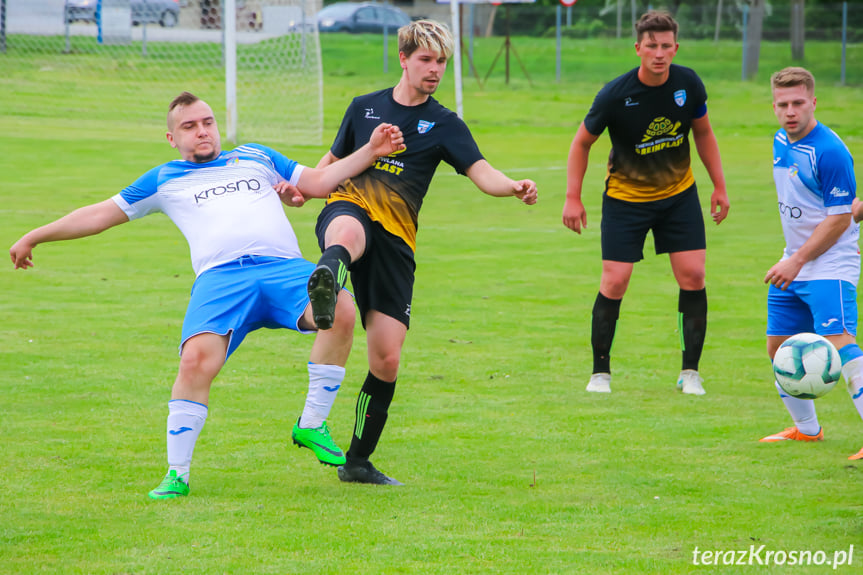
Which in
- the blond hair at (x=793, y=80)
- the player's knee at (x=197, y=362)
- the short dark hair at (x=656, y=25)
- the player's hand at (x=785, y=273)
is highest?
the short dark hair at (x=656, y=25)

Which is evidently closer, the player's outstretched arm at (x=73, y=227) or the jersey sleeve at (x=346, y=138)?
the player's outstretched arm at (x=73, y=227)

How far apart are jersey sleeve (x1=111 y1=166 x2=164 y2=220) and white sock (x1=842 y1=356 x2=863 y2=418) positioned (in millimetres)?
3745

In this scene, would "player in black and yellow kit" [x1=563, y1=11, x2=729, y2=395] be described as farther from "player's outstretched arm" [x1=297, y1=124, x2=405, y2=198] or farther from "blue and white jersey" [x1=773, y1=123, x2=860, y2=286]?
"player's outstretched arm" [x1=297, y1=124, x2=405, y2=198]

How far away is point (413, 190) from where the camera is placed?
5.90m

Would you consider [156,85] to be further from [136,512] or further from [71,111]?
[136,512]

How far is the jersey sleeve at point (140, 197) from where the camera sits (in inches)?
217

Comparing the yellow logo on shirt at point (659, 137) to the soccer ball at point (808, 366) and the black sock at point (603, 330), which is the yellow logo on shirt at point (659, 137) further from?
the soccer ball at point (808, 366)

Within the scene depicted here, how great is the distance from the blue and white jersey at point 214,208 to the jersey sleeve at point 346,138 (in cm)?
60

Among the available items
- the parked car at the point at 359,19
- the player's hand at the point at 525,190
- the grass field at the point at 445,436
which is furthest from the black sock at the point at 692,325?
the parked car at the point at 359,19

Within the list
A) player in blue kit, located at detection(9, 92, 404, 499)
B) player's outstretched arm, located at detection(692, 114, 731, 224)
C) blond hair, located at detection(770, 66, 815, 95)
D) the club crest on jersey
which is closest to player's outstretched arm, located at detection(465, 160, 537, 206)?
the club crest on jersey

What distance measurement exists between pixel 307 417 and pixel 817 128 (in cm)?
321

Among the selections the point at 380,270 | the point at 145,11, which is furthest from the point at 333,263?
the point at 145,11

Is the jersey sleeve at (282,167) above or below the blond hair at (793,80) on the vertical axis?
below

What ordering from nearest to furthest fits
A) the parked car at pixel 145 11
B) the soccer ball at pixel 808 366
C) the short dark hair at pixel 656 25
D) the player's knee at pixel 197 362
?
the player's knee at pixel 197 362 → the soccer ball at pixel 808 366 → the short dark hair at pixel 656 25 → the parked car at pixel 145 11
